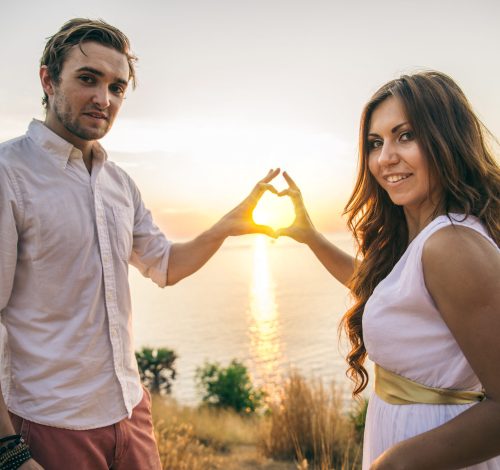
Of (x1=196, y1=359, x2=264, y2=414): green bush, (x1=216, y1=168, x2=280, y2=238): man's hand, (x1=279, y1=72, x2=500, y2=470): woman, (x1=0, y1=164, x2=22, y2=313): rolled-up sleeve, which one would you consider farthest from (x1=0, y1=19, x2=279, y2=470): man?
(x1=196, y1=359, x2=264, y2=414): green bush

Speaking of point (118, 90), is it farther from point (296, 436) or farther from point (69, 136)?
point (296, 436)

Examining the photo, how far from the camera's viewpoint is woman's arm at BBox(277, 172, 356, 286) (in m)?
2.65

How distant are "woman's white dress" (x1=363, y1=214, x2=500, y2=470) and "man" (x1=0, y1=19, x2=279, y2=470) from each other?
108cm

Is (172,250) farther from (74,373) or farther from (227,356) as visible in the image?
(227,356)

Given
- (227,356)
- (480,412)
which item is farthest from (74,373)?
(227,356)

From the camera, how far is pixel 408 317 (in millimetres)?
1610

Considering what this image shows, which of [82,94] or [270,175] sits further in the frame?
[270,175]

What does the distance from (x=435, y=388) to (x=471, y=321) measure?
343 mm

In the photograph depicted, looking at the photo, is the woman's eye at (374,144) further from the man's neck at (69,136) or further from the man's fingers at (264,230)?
the man's neck at (69,136)

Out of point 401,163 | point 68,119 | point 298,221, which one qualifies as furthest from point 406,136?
point 68,119

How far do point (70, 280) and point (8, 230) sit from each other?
1.00 ft

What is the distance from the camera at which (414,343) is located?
1.61 meters

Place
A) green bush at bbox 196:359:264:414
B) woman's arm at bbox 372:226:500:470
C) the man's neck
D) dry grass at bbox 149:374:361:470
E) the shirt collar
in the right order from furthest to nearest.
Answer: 1. green bush at bbox 196:359:264:414
2. dry grass at bbox 149:374:361:470
3. the man's neck
4. the shirt collar
5. woman's arm at bbox 372:226:500:470

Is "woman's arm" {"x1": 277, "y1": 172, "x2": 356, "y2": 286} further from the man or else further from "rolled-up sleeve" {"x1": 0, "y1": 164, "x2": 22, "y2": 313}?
"rolled-up sleeve" {"x1": 0, "y1": 164, "x2": 22, "y2": 313}
